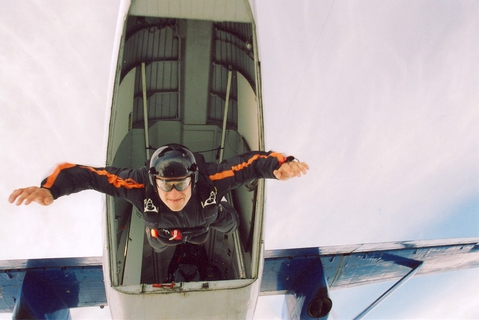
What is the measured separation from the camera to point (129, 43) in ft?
17.7

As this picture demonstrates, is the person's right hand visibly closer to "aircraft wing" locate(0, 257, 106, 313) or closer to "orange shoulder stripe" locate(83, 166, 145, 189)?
"orange shoulder stripe" locate(83, 166, 145, 189)

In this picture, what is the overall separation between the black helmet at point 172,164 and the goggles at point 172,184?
0.17 feet

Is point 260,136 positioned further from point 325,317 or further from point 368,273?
point 368,273

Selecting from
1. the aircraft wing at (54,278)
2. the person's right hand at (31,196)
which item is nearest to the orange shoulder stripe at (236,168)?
the person's right hand at (31,196)

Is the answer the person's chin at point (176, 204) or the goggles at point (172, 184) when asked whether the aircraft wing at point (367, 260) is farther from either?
the goggles at point (172, 184)

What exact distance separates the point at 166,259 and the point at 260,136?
129 inches

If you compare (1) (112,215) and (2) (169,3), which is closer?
(1) (112,215)

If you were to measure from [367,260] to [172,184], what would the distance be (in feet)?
17.7

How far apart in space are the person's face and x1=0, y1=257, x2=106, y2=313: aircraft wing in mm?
3755

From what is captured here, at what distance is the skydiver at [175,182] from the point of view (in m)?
2.95

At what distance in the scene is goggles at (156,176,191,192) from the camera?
3005 mm

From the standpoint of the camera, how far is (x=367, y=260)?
6.98m

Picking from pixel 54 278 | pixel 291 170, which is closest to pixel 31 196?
pixel 291 170

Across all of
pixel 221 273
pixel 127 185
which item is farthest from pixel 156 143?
pixel 127 185
